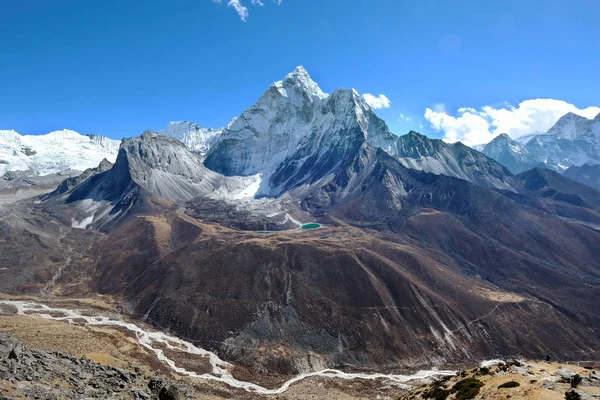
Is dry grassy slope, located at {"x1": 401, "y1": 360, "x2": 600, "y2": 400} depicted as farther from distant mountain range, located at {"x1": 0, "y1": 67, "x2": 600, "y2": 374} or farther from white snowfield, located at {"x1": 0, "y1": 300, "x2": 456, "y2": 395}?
distant mountain range, located at {"x1": 0, "y1": 67, "x2": 600, "y2": 374}

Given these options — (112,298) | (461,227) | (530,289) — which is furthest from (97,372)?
(461,227)

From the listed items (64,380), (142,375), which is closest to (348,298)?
(142,375)

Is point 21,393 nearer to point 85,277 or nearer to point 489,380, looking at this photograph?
point 489,380

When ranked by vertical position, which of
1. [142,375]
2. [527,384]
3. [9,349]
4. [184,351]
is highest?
[527,384]

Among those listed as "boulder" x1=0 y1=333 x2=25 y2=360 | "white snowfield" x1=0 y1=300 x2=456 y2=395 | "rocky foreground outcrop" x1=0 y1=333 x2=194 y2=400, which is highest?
"boulder" x1=0 y1=333 x2=25 y2=360

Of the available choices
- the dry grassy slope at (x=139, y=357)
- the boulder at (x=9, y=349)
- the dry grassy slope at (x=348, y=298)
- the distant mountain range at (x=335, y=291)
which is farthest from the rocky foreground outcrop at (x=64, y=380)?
the dry grassy slope at (x=348, y=298)

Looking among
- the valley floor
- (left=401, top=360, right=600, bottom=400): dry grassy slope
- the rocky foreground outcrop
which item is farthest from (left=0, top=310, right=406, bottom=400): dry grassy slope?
(left=401, top=360, right=600, bottom=400): dry grassy slope

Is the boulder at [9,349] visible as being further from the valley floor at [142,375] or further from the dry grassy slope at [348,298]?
the dry grassy slope at [348,298]

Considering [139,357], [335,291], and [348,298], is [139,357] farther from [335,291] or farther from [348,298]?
[348,298]
